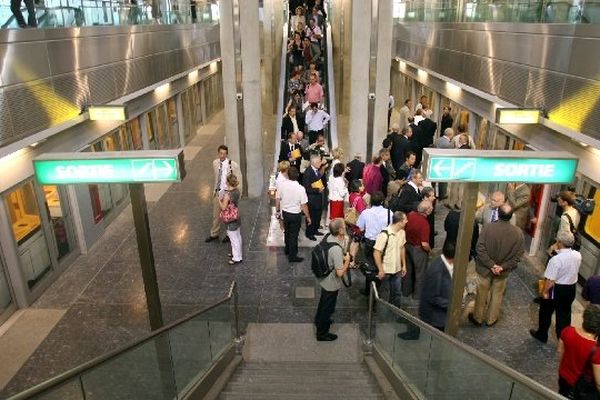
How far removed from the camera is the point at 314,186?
8.21m

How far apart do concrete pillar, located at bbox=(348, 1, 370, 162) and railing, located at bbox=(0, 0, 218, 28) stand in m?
5.23

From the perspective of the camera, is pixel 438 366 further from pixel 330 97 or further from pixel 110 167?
pixel 330 97

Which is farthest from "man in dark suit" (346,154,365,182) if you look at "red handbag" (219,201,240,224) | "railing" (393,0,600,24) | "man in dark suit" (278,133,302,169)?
"railing" (393,0,600,24)

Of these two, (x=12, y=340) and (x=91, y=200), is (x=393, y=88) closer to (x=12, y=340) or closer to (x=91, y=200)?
(x=91, y=200)

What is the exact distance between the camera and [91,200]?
369 inches

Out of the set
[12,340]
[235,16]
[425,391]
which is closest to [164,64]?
[235,16]

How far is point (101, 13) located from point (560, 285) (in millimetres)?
9542

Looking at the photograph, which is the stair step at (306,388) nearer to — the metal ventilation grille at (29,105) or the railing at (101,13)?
the metal ventilation grille at (29,105)

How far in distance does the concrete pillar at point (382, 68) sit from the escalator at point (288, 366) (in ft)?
19.3

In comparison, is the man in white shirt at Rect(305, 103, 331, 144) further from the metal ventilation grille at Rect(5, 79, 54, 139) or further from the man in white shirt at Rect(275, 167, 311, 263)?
the metal ventilation grille at Rect(5, 79, 54, 139)

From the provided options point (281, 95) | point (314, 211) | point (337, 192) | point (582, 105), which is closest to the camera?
point (582, 105)

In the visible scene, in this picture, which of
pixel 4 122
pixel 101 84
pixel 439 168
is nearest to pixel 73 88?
pixel 101 84

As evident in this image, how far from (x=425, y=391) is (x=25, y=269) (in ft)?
19.9

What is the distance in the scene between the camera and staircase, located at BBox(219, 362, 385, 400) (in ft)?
16.7
